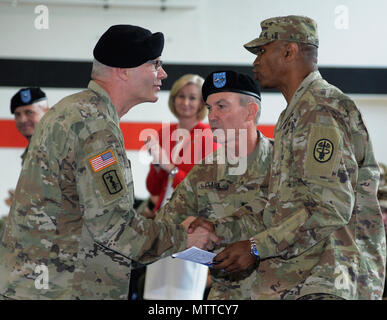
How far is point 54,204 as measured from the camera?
2043 mm

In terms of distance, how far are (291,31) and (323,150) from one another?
55cm

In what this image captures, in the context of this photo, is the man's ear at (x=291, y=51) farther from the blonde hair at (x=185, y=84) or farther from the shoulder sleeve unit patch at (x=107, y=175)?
the blonde hair at (x=185, y=84)

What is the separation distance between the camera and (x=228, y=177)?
108 inches

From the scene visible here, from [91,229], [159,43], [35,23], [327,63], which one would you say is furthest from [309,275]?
[35,23]

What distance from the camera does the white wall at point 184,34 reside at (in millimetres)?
6062

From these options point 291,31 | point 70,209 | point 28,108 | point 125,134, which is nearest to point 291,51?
point 291,31

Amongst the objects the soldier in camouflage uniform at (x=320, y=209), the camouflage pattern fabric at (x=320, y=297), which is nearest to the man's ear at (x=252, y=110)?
the soldier in camouflage uniform at (x=320, y=209)

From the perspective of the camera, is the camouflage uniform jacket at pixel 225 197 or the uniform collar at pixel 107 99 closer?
the uniform collar at pixel 107 99

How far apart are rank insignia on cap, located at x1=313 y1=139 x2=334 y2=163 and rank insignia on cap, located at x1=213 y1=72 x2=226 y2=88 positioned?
1.00 meters

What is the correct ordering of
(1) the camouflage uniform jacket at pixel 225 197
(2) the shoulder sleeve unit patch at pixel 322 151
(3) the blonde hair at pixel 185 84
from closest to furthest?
(2) the shoulder sleeve unit patch at pixel 322 151 → (1) the camouflage uniform jacket at pixel 225 197 → (3) the blonde hair at pixel 185 84

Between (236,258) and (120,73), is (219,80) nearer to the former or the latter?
(120,73)

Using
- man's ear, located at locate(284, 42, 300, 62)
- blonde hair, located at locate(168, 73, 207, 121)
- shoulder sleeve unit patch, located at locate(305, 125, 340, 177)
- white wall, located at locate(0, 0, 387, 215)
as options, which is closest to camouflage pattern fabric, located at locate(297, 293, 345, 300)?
shoulder sleeve unit patch, located at locate(305, 125, 340, 177)

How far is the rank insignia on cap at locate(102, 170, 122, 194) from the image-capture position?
204 cm

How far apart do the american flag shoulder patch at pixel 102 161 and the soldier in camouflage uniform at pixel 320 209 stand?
56 centimetres
